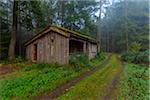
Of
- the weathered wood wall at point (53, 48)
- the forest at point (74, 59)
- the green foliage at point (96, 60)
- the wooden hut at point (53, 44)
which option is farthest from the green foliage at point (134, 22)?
the weathered wood wall at point (53, 48)

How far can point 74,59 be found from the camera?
1736 centimetres

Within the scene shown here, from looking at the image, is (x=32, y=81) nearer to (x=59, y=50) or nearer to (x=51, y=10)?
(x=59, y=50)

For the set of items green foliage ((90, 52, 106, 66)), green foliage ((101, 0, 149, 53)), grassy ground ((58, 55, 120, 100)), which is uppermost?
green foliage ((101, 0, 149, 53))

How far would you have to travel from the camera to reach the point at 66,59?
17.3 m

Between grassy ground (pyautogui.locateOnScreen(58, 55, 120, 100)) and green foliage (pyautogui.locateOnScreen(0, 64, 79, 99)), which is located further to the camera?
green foliage (pyautogui.locateOnScreen(0, 64, 79, 99))

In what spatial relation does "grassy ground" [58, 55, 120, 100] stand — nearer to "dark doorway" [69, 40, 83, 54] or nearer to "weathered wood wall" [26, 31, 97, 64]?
"weathered wood wall" [26, 31, 97, 64]

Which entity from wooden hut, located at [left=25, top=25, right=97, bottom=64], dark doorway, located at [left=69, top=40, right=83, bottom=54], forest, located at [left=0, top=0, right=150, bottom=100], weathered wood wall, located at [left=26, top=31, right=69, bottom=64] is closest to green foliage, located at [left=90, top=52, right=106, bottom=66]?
forest, located at [left=0, top=0, right=150, bottom=100]

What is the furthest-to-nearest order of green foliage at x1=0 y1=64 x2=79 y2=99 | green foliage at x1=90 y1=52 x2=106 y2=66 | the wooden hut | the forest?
green foliage at x1=90 y1=52 x2=106 y2=66, the wooden hut, the forest, green foliage at x1=0 y1=64 x2=79 y2=99

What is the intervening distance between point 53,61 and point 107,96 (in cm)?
1018

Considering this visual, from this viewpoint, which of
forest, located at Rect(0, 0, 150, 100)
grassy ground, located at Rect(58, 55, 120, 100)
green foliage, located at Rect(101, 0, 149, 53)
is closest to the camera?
grassy ground, located at Rect(58, 55, 120, 100)

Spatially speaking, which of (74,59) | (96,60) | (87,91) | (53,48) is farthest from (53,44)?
(87,91)

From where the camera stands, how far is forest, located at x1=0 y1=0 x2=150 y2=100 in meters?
9.34

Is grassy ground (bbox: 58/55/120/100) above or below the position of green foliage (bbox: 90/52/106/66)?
below

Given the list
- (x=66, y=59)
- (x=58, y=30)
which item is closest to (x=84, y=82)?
(x=66, y=59)
